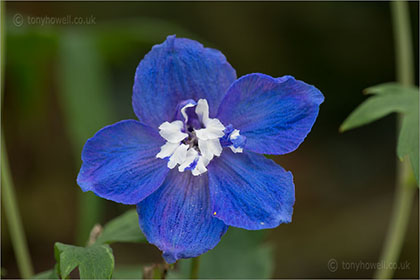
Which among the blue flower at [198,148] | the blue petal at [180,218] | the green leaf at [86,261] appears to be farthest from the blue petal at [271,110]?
the green leaf at [86,261]

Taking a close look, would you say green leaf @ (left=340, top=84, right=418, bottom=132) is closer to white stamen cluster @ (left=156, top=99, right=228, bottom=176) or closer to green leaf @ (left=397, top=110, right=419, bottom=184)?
green leaf @ (left=397, top=110, right=419, bottom=184)

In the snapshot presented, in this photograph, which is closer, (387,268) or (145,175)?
(145,175)

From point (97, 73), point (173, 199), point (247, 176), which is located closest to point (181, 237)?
point (173, 199)

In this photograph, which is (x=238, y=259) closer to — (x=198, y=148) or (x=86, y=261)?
(x=198, y=148)

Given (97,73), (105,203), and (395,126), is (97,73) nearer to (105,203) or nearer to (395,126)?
(105,203)

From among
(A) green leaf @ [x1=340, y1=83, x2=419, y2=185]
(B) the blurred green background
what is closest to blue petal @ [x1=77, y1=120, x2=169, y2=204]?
(A) green leaf @ [x1=340, y1=83, x2=419, y2=185]

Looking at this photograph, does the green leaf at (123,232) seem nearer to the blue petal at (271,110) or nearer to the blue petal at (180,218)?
the blue petal at (180,218)
